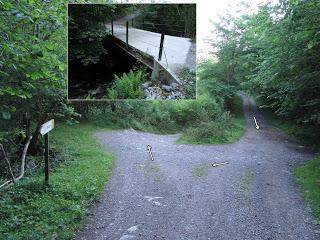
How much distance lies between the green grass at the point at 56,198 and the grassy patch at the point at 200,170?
2.56 m

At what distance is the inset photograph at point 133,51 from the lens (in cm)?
639

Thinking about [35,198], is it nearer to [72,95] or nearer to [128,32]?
[72,95]

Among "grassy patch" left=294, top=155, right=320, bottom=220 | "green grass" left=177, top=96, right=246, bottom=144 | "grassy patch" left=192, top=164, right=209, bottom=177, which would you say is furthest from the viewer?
"green grass" left=177, top=96, right=246, bottom=144

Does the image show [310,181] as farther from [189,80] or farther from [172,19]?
[172,19]

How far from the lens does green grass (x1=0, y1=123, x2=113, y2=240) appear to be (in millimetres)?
6207

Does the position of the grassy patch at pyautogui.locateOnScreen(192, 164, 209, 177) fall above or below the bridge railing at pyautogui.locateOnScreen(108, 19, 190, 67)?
below

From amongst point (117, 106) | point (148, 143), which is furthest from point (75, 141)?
point (117, 106)

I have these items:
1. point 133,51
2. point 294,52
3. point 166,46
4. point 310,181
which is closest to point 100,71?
point 133,51

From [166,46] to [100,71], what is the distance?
5.14 ft

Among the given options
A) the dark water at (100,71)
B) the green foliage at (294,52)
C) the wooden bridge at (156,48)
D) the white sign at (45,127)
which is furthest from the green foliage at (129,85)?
the green foliage at (294,52)

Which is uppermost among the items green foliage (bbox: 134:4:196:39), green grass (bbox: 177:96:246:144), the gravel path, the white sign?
green foliage (bbox: 134:4:196:39)

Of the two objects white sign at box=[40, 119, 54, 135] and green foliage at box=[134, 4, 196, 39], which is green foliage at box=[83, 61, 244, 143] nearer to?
white sign at box=[40, 119, 54, 135]

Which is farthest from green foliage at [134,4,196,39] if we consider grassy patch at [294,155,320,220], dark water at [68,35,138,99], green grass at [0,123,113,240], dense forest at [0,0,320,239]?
grassy patch at [294,155,320,220]

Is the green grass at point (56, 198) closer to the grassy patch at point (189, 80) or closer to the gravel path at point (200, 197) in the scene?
the gravel path at point (200, 197)
